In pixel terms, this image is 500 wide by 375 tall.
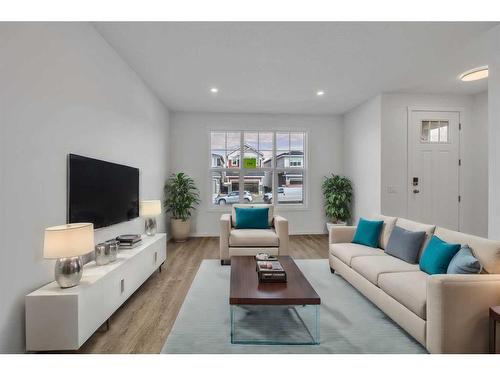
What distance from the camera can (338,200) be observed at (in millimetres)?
5508

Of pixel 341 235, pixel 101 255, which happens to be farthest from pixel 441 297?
pixel 101 255

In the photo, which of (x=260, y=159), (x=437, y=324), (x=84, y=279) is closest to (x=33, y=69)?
(x=84, y=279)

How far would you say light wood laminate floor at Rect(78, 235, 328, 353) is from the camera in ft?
6.22

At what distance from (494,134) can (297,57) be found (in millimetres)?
2271

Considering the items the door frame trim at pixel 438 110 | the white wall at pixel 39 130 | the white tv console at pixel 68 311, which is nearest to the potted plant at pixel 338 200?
the door frame trim at pixel 438 110

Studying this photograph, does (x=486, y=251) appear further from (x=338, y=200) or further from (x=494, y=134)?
(x=338, y=200)

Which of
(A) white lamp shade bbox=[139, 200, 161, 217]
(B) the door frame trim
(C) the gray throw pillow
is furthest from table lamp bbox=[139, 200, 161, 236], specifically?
(B) the door frame trim

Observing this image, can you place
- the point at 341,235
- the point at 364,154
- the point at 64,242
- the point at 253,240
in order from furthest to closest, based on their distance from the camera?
the point at 364,154
the point at 253,240
the point at 341,235
the point at 64,242

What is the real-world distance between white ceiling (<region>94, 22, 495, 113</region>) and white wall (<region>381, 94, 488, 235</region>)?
21 centimetres

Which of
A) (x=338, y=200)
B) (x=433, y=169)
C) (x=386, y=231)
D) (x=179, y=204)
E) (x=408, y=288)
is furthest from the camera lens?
(x=338, y=200)

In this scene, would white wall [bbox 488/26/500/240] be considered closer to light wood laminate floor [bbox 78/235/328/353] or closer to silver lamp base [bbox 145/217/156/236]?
light wood laminate floor [bbox 78/235/328/353]

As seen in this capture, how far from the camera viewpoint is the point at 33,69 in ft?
6.01

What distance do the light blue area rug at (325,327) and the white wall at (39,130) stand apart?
42.7 inches

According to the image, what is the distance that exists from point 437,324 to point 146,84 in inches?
177
